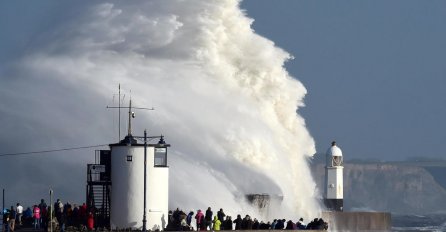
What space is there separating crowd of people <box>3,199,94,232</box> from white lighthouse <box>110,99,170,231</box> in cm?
92

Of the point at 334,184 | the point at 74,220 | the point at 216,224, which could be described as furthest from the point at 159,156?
the point at 334,184

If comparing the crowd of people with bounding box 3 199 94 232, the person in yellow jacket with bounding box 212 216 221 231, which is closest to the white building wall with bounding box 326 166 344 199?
the person in yellow jacket with bounding box 212 216 221 231

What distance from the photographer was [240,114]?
61.1 metres

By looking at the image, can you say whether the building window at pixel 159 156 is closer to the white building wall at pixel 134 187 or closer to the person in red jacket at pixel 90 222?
the white building wall at pixel 134 187

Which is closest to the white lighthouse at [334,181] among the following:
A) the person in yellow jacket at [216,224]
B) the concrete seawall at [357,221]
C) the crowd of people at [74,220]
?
the concrete seawall at [357,221]

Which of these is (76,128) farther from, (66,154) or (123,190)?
(123,190)

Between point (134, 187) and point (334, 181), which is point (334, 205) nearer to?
point (334, 181)

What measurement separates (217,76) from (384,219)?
382 inches

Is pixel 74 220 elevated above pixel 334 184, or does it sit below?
below

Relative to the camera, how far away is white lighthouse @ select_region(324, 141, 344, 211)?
64.7 m

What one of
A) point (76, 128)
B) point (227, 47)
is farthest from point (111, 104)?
point (227, 47)

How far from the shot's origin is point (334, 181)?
213ft

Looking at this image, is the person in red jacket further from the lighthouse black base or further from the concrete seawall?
the lighthouse black base

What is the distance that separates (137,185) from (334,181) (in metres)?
25.7
